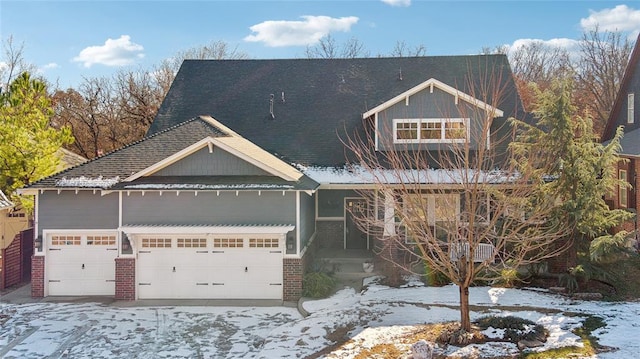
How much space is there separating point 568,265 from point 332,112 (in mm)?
10242

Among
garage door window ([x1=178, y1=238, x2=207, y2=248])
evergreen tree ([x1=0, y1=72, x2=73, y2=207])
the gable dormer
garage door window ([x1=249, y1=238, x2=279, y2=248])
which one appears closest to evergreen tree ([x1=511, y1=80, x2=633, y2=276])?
the gable dormer

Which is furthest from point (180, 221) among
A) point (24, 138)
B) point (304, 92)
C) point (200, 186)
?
point (304, 92)

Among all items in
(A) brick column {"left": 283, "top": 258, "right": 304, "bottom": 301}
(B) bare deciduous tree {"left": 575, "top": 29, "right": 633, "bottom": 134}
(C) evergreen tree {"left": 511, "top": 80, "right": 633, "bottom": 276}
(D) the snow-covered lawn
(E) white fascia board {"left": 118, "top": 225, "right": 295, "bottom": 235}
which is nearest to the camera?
(D) the snow-covered lawn

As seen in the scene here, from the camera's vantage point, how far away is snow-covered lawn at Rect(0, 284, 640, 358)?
1019 cm

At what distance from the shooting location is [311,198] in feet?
58.2

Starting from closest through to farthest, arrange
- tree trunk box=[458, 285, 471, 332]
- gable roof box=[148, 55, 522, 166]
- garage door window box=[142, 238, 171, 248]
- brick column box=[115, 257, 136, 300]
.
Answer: tree trunk box=[458, 285, 471, 332], brick column box=[115, 257, 136, 300], garage door window box=[142, 238, 171, 248], gable roof box=[148, 55, 522, 166]

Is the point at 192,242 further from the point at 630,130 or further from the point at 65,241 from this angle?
the point at 630,130

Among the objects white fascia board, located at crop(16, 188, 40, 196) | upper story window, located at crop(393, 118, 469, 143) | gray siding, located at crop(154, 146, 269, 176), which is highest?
upper story window, located at crop(393, 118, 469, 143)

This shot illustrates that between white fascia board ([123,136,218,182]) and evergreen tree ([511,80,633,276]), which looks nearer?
evergreen tree ([511,80,633,276])

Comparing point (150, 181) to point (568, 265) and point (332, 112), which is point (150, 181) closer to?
point (332, 112)

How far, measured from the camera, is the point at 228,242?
46.7 feet

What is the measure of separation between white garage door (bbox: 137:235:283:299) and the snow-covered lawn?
2.73 ft

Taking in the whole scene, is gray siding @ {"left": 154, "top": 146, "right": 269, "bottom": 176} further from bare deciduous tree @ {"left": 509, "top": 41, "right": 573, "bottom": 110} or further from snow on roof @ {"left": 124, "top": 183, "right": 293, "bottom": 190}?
bare deciduous tree @ {"left": 509, "top": 41, "right": 573, "bottom": 110}

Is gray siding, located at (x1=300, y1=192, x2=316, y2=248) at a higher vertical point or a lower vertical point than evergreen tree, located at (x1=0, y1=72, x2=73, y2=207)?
lower
